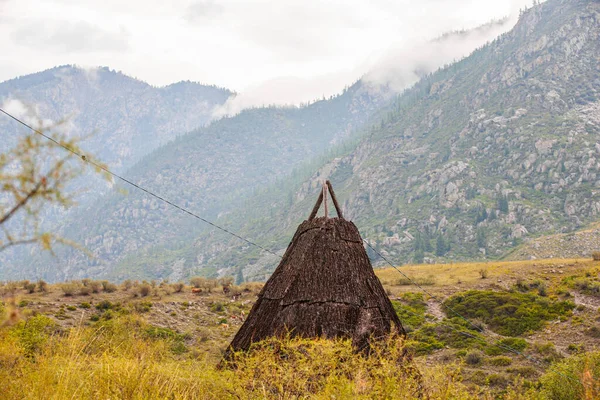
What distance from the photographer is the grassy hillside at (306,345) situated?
304 inches

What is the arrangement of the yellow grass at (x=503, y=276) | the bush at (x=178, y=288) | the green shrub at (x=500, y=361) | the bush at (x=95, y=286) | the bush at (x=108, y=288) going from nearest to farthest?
the green shrub at (x=500, y=361)
the bush at (x=95, y=286)
the bush at (x=108, y=288)
the yellow grass at (x=503, y=276)
the bush at (x=178, y=288)

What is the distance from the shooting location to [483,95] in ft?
602

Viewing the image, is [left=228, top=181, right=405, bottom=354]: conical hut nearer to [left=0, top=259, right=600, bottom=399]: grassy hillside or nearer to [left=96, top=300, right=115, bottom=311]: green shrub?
[left=0, top=259, right=600, bottom=399]: grassy hillside

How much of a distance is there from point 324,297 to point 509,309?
2070cm

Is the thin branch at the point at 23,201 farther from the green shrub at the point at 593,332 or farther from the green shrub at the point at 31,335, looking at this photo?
the green shrub at the point at 593,332

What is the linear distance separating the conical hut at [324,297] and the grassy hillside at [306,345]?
820mm

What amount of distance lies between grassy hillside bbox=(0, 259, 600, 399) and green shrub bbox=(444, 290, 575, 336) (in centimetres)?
10

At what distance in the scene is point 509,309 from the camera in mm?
28016

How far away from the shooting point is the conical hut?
449 inches

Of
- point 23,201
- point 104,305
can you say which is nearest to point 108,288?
point 104,305

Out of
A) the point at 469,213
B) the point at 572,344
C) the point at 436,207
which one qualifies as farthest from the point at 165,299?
the point at 436,207

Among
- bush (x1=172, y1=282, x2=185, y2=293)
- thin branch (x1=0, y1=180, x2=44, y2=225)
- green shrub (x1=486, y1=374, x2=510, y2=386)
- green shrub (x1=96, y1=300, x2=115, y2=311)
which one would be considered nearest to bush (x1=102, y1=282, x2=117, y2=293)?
bush (x1=172, y1=282, x2=185, y2=293)

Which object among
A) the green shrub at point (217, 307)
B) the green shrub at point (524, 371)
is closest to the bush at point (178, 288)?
the green shrub at point (217, 307)

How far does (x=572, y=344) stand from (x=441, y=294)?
12.8 meters
